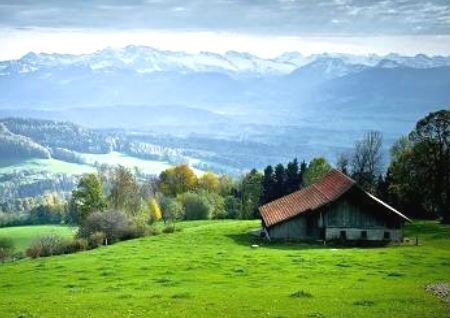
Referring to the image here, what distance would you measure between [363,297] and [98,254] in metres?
30.5

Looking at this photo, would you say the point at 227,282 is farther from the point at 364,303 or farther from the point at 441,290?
the point at 441,290

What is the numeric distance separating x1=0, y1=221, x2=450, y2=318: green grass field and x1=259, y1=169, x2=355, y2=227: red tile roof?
6.16m

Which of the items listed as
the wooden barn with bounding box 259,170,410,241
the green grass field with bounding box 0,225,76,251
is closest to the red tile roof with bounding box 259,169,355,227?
the wooden barn with bounding box 259,170,410,241

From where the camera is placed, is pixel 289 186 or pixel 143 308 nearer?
pixel 143 308

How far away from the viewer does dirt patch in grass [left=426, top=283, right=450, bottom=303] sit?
2980 centimetres

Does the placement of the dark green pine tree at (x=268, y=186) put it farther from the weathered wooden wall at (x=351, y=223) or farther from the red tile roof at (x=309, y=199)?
the weathered wooden wall at (x=351, y=223)

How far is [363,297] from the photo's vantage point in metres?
30.0

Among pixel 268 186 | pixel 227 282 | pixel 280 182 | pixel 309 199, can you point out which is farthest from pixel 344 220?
pixel 268 186

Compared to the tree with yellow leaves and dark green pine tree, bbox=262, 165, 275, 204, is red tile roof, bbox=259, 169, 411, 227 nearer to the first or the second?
the tree with yellow leaves

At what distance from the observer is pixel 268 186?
A: 397 feet

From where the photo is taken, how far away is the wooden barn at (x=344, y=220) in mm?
63906

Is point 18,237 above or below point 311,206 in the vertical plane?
below

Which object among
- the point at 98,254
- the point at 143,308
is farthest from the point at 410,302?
the point at 98,254

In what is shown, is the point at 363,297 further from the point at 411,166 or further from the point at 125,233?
the point at 411,166
